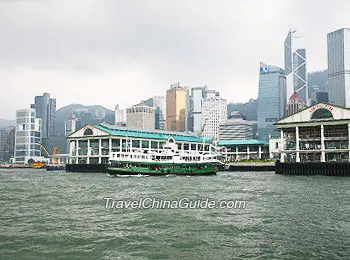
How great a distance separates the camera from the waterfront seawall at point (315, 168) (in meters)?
77.5

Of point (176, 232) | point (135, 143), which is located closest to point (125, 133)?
point (135, 143)

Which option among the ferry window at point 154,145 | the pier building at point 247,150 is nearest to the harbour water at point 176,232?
the ferry window at point 154,145

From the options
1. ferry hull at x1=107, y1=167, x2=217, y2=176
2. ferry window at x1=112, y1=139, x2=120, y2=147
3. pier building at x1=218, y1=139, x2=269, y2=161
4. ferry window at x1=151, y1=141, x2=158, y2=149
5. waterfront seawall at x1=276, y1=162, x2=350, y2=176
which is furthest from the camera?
pier building at x1=218, y1=139, x2=269, y2=161

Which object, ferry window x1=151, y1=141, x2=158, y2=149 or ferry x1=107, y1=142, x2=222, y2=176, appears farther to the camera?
ferry window x1=151, y1=141, x2=158, y2=149

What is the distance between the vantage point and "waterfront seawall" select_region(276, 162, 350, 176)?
7750 centimetres

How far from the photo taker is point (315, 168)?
8131 cm

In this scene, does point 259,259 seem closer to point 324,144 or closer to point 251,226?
point 251,226

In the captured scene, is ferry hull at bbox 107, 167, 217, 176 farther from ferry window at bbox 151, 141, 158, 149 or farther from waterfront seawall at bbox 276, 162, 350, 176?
ferry window at bbox 151, 141, 158, 149

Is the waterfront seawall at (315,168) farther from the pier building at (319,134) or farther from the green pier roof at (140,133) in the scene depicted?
the green pier roof at (140,133)

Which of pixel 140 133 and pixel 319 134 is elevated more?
pixel 140 133

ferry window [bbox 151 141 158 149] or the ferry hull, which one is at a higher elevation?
ferry window [bbox 151 141 158 149]

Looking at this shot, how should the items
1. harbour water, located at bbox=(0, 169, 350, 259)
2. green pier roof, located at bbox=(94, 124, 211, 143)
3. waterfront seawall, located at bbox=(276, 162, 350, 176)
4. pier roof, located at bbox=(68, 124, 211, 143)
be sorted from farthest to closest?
green pier roof, located at bbox=(94, 124, 211, 143) < pier roof, located at bbox=(68, 124, 211, 143) < waterfront seawall, located at bbox=(276, 162, 350, 176) < harbour water, located at bbox=(0, 169, 350, 259)

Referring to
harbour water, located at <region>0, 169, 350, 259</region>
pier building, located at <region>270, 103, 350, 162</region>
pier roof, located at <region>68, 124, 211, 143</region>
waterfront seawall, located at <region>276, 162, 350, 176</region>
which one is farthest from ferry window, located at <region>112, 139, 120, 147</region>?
harbour water, located at <region>0, 169, 350, 259</region>

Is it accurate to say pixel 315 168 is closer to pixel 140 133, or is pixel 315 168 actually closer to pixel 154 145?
pixel 140 133
